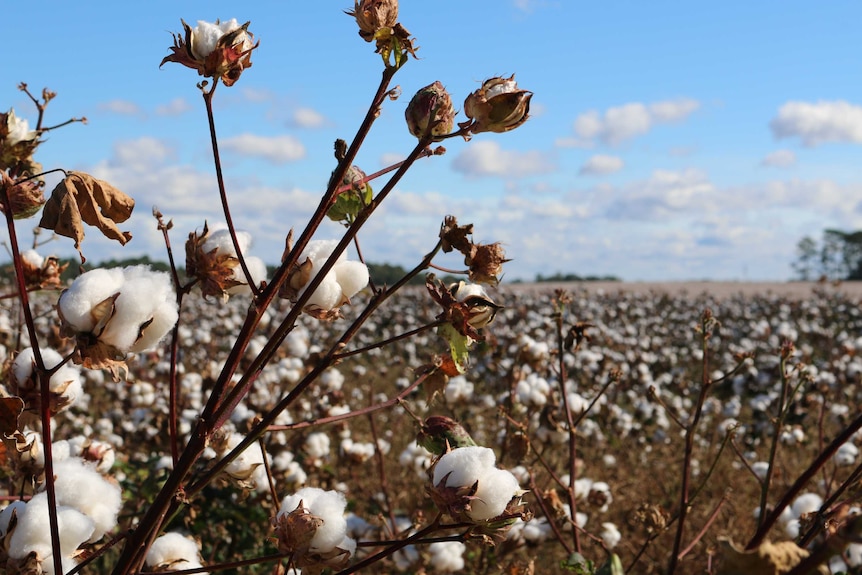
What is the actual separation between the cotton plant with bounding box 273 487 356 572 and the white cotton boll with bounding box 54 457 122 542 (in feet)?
0.86

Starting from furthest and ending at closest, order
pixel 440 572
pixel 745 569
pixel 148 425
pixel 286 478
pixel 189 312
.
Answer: pixel 189 312 → pixel 148 425 → pixel 286 478 → pixel 440 572 → pixel 745 569

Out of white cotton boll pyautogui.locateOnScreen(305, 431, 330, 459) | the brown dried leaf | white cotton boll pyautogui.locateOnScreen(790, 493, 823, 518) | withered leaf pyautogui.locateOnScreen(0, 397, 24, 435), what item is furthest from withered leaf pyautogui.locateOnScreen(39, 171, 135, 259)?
white cotton boll pyautogui.locateOnScreen(305, 431, 330, 459)

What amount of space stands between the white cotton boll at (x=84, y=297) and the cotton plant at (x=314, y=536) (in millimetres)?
370

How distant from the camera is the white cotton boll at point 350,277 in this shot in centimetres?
102

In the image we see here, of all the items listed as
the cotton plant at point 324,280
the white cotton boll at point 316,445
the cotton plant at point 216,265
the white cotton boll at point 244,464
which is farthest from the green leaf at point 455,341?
the white cotton boll at point 316,445

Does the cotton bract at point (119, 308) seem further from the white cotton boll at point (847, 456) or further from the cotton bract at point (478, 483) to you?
the white cotton boll at point (847, 456)

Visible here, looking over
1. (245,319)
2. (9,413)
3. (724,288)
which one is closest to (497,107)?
(245,319)

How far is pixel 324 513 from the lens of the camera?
41.0 inches

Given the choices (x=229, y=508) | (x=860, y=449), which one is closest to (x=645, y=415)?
(x=860, y=449)

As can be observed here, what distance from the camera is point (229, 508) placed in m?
2.86

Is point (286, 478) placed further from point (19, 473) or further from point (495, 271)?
point (495, 271)

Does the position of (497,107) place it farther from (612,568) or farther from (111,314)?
(612,568)

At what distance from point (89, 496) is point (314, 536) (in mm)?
344

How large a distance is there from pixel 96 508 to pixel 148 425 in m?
3.30
